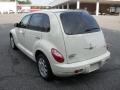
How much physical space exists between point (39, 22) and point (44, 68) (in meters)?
1.28

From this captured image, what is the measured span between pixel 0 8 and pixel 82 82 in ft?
258

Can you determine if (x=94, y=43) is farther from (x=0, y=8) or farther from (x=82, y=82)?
(x=0, y=8)

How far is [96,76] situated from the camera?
4.82 meters

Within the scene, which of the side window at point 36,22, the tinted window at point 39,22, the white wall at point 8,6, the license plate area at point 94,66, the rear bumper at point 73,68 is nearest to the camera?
the rear bumper at point 73,68

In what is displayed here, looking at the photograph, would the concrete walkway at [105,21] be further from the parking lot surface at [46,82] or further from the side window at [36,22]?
the side window at [36,22]

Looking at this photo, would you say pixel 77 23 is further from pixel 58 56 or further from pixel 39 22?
pixel 39 22

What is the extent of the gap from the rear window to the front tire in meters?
0.92

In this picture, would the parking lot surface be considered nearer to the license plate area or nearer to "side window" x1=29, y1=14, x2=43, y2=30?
the license plate area

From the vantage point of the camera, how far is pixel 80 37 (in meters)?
4.06

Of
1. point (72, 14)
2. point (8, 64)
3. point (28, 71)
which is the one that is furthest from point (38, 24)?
point (8, 64)

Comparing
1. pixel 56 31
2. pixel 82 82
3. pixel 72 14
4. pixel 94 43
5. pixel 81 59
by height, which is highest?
pixel 72 14

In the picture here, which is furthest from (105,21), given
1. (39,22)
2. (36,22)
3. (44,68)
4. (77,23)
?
(44,68)

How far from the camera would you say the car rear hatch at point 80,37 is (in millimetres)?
3971

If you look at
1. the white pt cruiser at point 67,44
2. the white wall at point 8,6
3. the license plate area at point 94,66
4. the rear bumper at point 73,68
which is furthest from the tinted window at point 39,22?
the white wall at point 8,6
